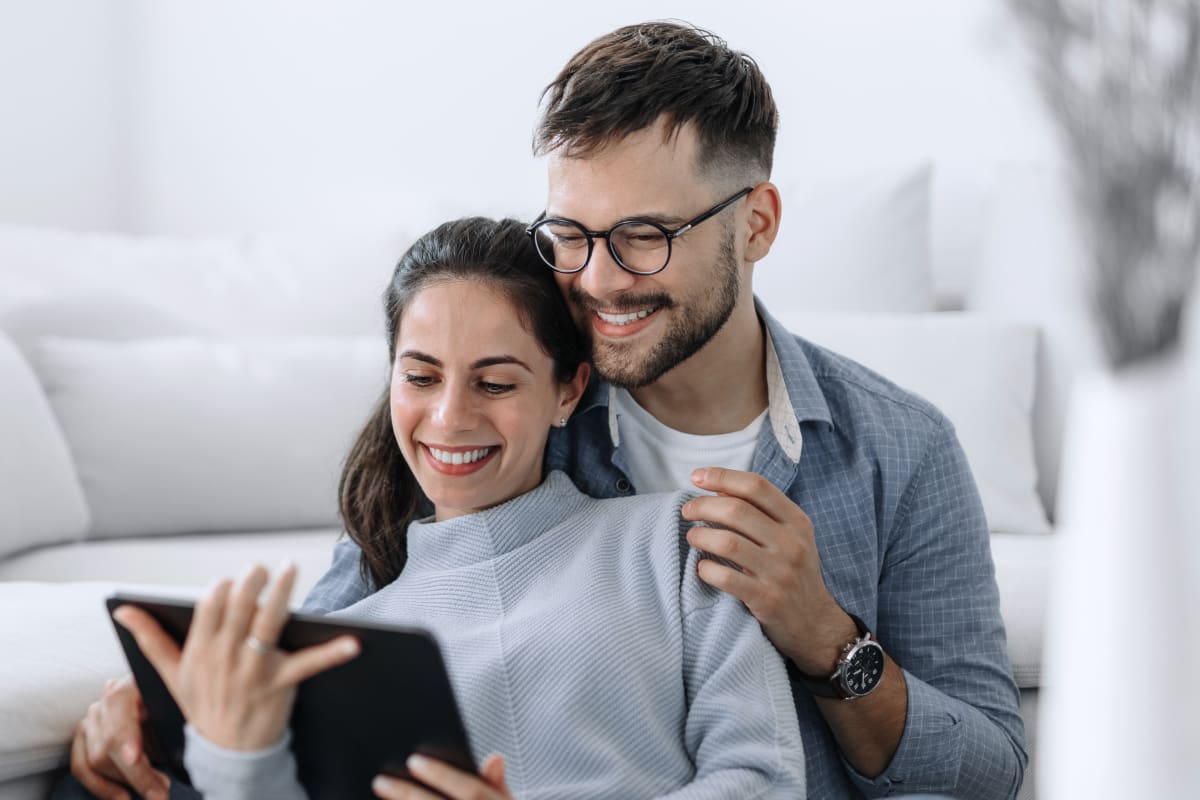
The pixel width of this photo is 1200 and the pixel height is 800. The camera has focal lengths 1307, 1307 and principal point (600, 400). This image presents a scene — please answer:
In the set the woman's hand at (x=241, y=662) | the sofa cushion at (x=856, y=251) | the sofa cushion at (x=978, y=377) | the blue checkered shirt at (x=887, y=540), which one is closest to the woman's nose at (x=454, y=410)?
the blue checkered shirt at (x=887, y=540)

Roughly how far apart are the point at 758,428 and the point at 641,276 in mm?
265

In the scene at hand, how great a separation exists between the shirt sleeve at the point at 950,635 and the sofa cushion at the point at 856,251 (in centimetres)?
90

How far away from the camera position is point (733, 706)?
117 centimetres

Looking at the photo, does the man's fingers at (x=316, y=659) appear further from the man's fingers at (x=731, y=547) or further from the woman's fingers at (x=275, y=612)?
the man's fingers at (x=731, y=547)

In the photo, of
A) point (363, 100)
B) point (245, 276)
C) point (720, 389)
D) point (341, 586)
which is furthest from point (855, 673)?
point (363, 100)

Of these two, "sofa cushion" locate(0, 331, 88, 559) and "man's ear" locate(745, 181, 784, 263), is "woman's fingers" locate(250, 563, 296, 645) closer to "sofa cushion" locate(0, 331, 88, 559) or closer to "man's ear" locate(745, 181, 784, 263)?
"man's ear" locate(745, 181, 784, 263)

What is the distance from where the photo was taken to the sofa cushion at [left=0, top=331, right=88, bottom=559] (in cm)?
199

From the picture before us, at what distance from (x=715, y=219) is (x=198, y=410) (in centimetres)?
109

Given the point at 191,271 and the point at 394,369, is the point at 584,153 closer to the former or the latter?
the point at 394,369

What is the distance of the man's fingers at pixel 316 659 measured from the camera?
975mm

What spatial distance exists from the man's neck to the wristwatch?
1.12 ft

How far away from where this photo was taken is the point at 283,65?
10.2ft

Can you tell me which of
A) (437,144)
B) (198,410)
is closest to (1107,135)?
(198,410)

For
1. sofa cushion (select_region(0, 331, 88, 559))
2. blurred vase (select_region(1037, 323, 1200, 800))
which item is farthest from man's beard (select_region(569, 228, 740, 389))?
sofa cushion (select_region(0, 331, 88, 559))
